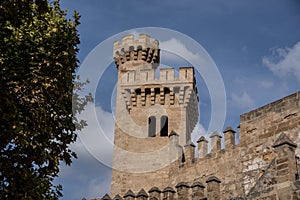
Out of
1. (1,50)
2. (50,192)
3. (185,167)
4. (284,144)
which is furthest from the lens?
(185,167)

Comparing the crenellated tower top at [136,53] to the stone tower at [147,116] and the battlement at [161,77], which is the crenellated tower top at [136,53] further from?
the battlement at [161,77]

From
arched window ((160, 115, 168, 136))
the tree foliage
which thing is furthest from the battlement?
the tree foliage

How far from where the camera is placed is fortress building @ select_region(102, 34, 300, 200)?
58.4ft

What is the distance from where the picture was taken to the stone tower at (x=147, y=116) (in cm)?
2584

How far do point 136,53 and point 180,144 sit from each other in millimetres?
6712

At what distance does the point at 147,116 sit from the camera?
2825 cm

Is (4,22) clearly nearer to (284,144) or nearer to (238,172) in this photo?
(284,144)

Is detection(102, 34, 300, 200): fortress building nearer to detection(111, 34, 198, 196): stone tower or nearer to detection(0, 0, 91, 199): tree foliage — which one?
detection(111, 34, 198, 196): stone tower

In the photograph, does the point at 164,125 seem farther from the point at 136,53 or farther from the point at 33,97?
the point at 33,97

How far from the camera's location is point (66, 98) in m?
11.6

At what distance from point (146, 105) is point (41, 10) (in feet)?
54.8

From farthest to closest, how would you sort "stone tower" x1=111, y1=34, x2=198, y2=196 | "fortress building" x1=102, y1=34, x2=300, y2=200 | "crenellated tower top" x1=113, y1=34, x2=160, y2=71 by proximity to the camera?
"crenellated tower top" x1=113, y1=34, x2=160, y2=71 → "stone tower" x1=111, y1=34, x2=198, y2=196 → "fortress building" x1=102, y1=34, x2=300, y2=200

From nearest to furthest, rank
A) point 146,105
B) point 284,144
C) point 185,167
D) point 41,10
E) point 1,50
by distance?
point 1,50
point 41,10
point 284,144
point 185,167
point 146,105

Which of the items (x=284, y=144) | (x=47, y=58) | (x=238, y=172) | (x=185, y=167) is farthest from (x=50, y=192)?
(x=185, y=167)
